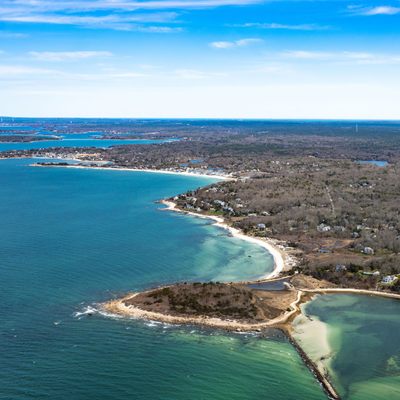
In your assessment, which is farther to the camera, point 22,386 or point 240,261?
point 240,261

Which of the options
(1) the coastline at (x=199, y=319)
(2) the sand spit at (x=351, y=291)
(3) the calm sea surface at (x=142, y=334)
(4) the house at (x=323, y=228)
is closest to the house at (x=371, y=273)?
(2) the sand spit at (x=351, y=291)

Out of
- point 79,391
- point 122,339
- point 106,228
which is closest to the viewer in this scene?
point 79,391

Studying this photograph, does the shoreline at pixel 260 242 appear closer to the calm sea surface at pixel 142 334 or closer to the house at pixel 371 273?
the calm sea surface at pixel 142 334

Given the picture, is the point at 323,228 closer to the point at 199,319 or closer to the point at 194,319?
the point at 199,319

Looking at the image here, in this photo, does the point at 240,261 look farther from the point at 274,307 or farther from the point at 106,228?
the point at 106,228

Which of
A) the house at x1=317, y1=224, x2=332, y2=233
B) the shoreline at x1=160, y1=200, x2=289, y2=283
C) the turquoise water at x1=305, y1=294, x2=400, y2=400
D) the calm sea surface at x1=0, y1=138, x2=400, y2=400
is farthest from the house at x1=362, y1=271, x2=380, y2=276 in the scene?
the house at x1=317, y1=224, x2=332, y2=233

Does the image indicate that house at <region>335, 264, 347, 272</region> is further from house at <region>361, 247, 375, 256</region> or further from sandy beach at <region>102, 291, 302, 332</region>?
sandy beach at <region>102, 291, 302, 332</region>

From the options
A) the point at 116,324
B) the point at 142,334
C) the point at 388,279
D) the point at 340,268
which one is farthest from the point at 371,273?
the point at 116,324

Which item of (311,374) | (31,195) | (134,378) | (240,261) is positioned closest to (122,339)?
(134,378)
